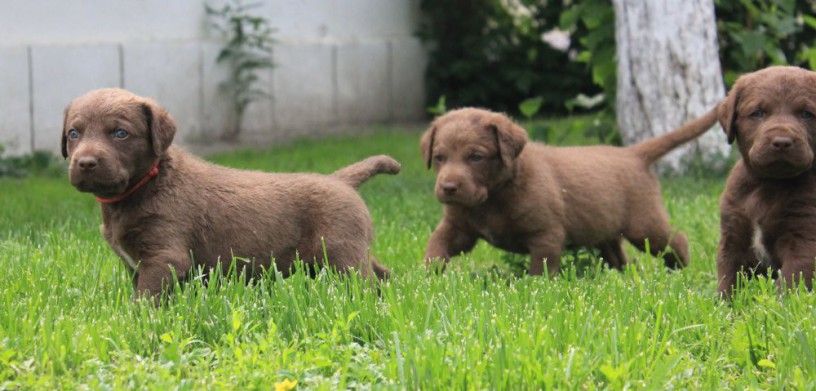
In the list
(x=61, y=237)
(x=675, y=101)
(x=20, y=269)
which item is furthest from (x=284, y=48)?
(x=20, y=269)

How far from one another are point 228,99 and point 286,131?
103 cm

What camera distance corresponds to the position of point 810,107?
4699 millimetres

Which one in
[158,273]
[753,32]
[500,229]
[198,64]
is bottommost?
[500,229]

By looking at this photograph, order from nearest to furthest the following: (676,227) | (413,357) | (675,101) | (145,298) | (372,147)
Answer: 1. (413,357)
2. (145,298)
3. (676,227)
4. (675,101)
5. (372,147)

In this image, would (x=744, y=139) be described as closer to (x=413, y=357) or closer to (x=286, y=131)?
(x=413, y=357)

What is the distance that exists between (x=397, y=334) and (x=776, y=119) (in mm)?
1958

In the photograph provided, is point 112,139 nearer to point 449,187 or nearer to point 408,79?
point 449,187

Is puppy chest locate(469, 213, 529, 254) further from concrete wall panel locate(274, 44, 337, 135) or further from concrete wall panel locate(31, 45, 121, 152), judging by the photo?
concrete wall panel locate(274, 44, 337, 135)

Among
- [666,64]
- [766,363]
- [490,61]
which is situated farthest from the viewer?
[490,61]

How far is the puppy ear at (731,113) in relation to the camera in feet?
16.2

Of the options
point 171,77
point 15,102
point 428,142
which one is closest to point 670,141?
point 428,142

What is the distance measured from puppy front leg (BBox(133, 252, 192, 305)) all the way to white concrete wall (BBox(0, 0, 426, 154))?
681cm

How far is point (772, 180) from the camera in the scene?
4891mm

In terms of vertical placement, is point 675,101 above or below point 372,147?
above
